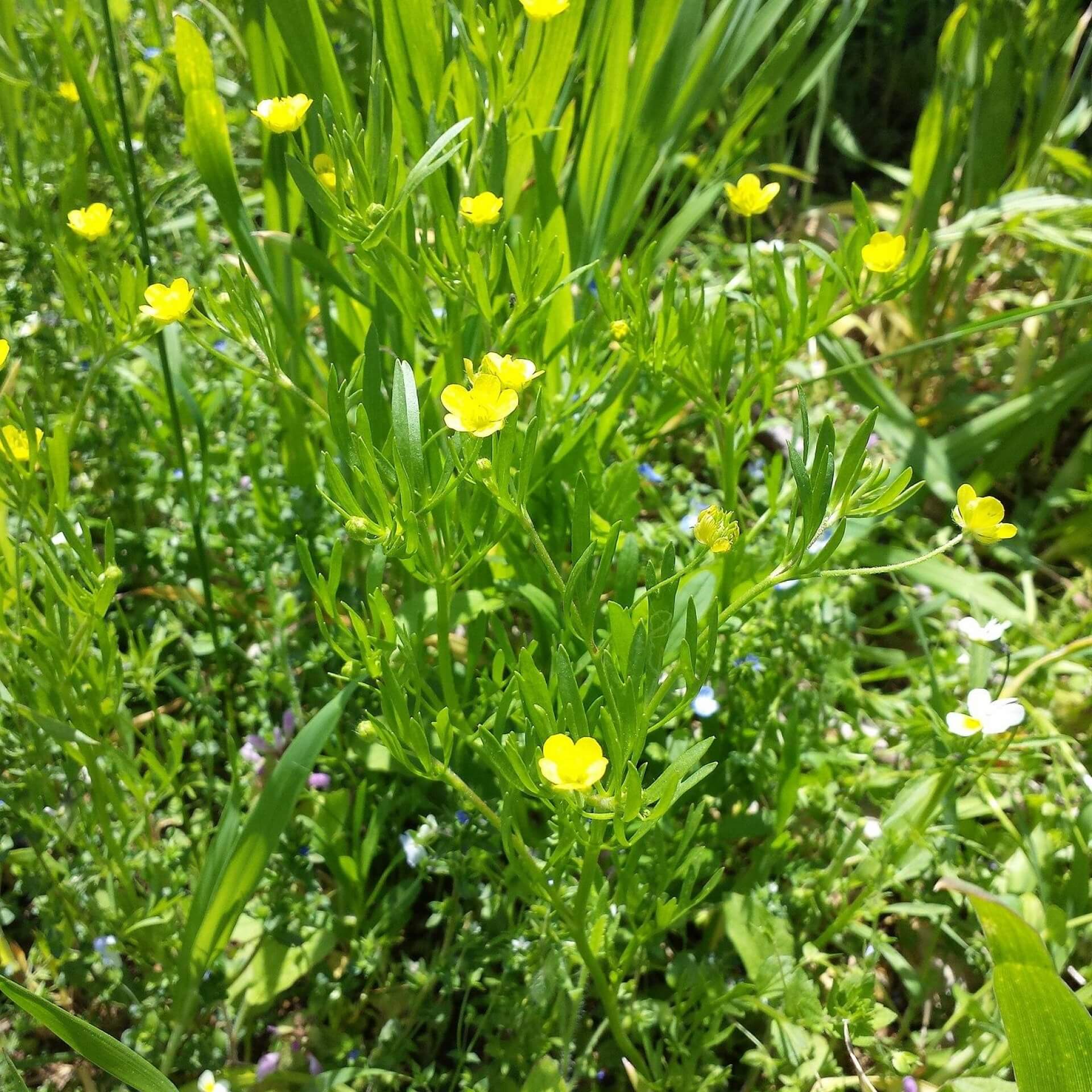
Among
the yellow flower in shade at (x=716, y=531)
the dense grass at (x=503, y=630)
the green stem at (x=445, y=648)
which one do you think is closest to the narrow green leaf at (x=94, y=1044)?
the dense grass at (x=503, y=630)

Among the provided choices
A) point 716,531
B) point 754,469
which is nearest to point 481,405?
point 716,531

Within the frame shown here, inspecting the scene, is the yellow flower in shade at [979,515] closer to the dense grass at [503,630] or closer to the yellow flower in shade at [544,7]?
the dense grass at [503,630]

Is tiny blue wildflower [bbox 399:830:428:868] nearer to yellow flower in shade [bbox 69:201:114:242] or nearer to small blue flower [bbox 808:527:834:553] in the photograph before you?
small blue flower [bbox 808:527:834:553]

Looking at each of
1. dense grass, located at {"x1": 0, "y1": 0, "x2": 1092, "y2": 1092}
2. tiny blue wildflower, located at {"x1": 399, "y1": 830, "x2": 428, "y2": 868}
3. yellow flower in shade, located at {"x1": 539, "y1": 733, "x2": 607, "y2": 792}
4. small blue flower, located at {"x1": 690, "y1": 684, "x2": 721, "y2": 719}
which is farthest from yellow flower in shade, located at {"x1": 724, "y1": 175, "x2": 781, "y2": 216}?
tiny blue wildflower, located at {"x1": 399, "y1": 830, "x2": 428, "y2": 868}

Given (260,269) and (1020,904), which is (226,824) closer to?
(260,269)

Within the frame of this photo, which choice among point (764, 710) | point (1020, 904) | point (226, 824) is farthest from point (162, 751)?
point (1020, 904)

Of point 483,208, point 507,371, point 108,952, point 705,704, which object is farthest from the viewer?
point 705,704

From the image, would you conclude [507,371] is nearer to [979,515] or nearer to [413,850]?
[979,515]
